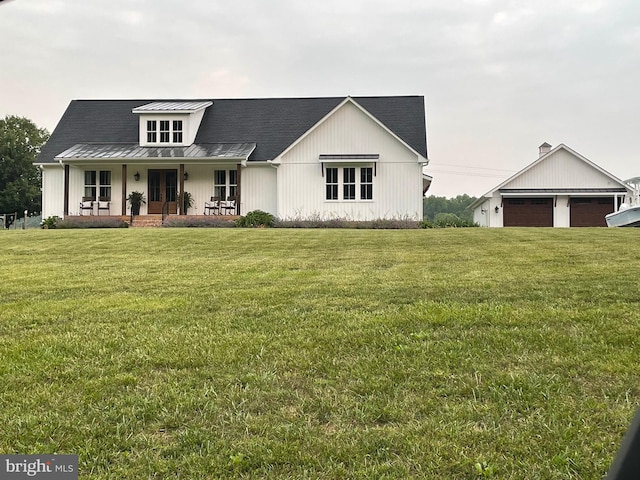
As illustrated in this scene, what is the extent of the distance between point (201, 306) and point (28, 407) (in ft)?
8.56

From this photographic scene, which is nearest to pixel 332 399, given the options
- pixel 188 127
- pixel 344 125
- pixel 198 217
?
pixel 198 217

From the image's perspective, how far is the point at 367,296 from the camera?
5.86 metres

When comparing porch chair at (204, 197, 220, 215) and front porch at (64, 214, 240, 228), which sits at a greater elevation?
porch chair at (204, 197, 220, 215)

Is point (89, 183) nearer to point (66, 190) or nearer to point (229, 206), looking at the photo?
point (66, 190)

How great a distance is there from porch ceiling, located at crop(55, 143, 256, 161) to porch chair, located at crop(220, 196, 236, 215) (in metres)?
1.87

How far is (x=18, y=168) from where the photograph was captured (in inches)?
1924

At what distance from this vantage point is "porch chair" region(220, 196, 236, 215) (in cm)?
2283

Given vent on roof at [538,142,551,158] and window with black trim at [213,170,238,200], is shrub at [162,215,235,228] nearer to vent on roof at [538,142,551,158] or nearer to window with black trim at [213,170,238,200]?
window with black trim at [213,170,238,200]

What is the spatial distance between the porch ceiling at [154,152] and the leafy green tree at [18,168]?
26939 mm

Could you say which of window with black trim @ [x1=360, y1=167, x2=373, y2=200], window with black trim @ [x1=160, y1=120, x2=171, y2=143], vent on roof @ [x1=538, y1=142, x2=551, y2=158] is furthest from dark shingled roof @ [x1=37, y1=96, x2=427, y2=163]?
vent on roof @ [x1=538, y1=142, x2=551, y2=158]

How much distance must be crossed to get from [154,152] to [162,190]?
1693 millimetres

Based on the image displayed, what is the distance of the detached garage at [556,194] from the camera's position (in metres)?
28.2

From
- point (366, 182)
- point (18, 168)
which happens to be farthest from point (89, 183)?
point (18, 168)

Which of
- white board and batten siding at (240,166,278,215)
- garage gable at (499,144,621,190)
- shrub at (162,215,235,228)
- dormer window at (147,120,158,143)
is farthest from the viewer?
garage gable at (499,144,621,190)
